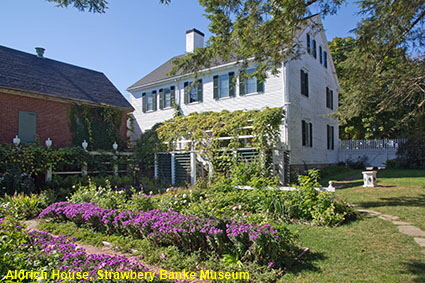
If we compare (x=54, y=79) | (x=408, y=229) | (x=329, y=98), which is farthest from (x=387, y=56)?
(x=54, y=79)

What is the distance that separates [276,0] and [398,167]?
54.1ft

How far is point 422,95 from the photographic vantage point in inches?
416

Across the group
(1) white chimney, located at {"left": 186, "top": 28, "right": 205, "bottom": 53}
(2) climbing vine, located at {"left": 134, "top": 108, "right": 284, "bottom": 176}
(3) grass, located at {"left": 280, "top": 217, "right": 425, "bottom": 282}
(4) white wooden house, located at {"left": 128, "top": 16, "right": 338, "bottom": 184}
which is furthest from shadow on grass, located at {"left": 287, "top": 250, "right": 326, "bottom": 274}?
(1) white chimney, located at {"left": 186, "top": 28, "right": 205, "bottom": 53}

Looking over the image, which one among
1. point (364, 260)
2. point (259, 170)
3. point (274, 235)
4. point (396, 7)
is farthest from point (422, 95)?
point (274, 235)

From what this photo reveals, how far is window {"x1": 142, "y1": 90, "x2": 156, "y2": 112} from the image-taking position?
19.8 meters

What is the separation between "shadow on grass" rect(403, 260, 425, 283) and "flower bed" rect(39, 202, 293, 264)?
1.47 m

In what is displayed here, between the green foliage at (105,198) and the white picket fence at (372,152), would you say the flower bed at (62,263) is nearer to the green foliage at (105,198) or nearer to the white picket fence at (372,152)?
the green foliage at (105,198)

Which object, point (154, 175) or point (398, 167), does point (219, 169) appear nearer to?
point (154, 175)

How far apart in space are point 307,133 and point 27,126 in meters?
13.8

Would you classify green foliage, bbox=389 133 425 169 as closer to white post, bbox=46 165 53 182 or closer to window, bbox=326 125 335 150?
window, bbox=326 125 335 150

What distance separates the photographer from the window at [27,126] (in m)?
12.1

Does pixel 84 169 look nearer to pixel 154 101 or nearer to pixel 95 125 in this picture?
pixel 95 125

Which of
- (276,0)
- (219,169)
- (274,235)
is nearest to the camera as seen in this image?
(274,235)

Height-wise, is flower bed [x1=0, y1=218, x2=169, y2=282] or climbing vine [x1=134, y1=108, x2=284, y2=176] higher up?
climbing vine [x1=134, y1=108, x2=284, y2=176]
